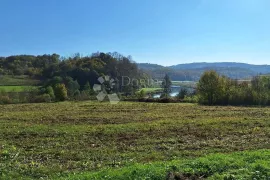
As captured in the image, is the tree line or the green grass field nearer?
the green grass field

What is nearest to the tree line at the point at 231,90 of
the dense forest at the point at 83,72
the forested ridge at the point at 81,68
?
the dense forest at the point at 83,72

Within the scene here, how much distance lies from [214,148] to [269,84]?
5222 cm

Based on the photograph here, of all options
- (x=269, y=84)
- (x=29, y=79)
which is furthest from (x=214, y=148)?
(x=29, y=79)

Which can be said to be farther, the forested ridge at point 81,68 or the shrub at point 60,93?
the forested ridge at point 81,68

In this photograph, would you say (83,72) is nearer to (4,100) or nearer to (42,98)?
(42,98)

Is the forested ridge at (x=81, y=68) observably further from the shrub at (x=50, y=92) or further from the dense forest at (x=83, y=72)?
the shrub at (x=50, y=92)

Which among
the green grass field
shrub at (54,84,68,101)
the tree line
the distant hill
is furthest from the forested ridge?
the green grass field

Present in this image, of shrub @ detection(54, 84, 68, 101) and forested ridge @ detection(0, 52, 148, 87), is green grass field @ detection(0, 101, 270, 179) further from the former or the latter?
forested ridge @ detection(0, 52, 148, 87)

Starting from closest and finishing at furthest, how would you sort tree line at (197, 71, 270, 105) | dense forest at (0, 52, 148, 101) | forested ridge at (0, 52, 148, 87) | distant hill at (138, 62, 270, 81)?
1. tree line at (197, 71, 270, 105)
2. dense forest at (0, 52, 148, 101)
3. forested ridge at (0, 52, 148, 87)
4. distant hill at (138, 62, 270, 81)

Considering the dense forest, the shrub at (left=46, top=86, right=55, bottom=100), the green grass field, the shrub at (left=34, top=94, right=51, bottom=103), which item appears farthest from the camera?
the dense forest

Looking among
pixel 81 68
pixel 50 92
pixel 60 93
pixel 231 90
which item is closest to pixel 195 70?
pixel 81 68

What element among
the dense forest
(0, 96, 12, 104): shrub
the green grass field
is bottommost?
(0, 96, 12, 104): shrub

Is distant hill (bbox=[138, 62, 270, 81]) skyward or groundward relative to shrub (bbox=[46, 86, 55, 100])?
skyward

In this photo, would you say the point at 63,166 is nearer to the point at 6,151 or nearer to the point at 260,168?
the point at 6,151
